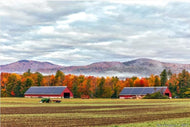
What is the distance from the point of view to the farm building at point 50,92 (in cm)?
12350

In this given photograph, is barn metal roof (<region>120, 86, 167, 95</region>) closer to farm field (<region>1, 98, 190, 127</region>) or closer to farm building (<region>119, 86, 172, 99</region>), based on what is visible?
farm building (<region>119, 86, 172, 99</region>)

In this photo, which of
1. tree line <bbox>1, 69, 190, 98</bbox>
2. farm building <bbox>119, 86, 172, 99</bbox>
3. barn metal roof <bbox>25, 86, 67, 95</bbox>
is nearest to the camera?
farm building <bbox>119, 86, 172, 99</bbox>

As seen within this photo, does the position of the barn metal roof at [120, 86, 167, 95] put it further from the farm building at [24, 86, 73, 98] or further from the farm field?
the farm field

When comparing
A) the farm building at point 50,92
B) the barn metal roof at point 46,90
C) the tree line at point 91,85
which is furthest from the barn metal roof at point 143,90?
the barn metal roof at point 46,90

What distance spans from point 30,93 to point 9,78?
19.1m

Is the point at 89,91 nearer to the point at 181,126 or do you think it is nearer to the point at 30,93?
the point at 30,93

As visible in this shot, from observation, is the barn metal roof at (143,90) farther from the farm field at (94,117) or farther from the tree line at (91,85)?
Result: the farm field at (94,117)

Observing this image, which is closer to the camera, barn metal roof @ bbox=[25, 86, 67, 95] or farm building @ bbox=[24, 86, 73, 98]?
farm building @ bbox=[24, 86, 73, 98]

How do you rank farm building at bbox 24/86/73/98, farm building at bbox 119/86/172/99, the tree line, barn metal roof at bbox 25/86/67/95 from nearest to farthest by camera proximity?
farm building at bbox 119/86/172/99, farm building at bbox 24/86/73/98, barn metal roof at bbox 25/86/67/95, the tree line

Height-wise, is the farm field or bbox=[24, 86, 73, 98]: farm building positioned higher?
bbox=[24, 86, 73, 98]: farm building

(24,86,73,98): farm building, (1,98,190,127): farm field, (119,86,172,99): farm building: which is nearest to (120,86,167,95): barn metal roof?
(119,86,172,99): farm building

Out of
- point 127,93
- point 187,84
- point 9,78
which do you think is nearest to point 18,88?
point 9,78

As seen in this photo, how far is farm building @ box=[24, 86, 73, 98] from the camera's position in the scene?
405 ft

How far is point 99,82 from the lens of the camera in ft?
460
